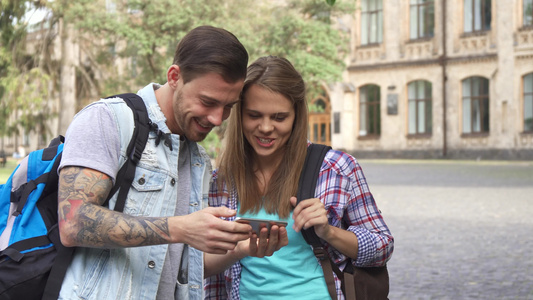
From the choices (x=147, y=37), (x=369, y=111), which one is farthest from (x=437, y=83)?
(x=147, y=37)

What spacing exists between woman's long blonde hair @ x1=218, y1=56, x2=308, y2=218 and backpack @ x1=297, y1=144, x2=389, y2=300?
0.05 meters

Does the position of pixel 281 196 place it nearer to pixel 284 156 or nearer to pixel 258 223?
pixel 284 156

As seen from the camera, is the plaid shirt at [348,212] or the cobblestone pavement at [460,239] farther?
the cobblestone pavement at [460,239]

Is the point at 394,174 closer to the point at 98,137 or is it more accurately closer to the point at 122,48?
the point at 122,48

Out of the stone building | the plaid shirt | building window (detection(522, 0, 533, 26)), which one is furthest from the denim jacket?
building window (detection(522, 0, 533, 26))

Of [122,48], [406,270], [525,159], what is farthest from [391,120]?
[406,270]

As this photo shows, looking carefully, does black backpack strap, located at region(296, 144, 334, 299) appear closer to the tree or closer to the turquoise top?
the turquoise top

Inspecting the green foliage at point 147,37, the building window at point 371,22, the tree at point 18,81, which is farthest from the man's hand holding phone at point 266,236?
the building window at point 371,22

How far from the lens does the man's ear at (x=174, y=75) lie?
249 cm

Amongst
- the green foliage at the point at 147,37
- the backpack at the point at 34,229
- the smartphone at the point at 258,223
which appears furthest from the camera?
the green foliage at the point at 147,37

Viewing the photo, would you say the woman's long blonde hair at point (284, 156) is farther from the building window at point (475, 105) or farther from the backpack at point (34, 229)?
the building window at point (475, 105)

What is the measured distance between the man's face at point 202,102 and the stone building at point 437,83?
116 ft

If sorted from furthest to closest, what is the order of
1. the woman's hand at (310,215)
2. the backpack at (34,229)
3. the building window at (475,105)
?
the building window at (475,105), the woman's hand at (310,215), the backpack at (34,229)

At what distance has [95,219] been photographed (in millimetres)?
2182
